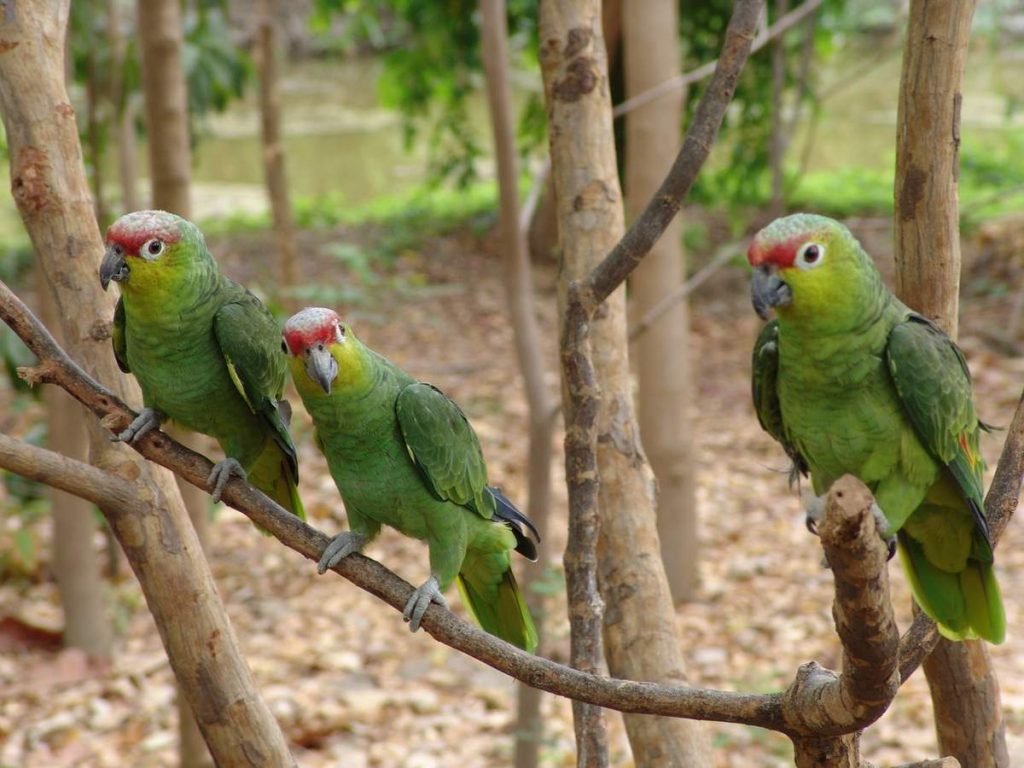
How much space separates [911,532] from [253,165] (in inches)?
413

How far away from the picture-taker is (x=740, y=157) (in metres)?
5.90

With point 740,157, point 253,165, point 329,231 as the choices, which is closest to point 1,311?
point 740,157

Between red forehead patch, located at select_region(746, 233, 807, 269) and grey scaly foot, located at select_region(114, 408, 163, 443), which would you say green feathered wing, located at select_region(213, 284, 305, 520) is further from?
red forehead patch, located at select_region(746, 233, 807, 269)

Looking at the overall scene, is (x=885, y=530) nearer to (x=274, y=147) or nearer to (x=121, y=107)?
(x=121, y=107)

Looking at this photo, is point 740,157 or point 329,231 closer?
point 740,157

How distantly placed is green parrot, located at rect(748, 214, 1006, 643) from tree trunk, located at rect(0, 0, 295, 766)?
101cm

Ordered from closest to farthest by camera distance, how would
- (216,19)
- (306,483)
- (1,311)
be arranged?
(1,311) < (306,483) < (216,19)

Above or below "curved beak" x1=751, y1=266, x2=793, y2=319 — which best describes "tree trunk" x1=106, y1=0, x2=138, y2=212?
above

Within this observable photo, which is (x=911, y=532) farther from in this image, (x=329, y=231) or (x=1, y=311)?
(x=329, y=231)

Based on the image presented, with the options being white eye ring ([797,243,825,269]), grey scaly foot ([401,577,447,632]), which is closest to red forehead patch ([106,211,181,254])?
grey scaly foot ([401,577,447,632])

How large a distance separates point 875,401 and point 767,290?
0.31 meters

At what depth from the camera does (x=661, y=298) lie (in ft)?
12.0

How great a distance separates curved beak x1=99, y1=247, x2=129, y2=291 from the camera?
1.60 metres

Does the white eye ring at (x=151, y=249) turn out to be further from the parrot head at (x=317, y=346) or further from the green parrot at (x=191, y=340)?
the parrot head at (x=317, y=346)
